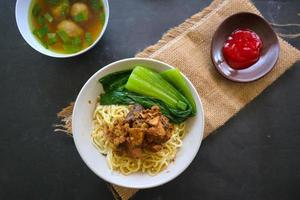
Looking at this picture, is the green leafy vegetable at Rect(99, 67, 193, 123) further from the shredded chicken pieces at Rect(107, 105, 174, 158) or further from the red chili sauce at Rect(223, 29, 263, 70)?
the red chili sauce at Rect(223, 29, 263, 70)


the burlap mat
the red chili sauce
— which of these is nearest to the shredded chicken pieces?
the burlap mat

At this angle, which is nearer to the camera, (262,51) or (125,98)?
(125,98)

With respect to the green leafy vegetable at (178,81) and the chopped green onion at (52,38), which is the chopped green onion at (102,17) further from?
the green leafy vegetable at (178,81)

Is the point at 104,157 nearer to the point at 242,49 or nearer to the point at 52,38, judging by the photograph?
the point at 52,38

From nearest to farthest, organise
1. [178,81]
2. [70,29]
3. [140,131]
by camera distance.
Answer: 1. [140,131]
2. [178,81]
3. [70,29]

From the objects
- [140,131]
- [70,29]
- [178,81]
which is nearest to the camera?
→ [140,131]

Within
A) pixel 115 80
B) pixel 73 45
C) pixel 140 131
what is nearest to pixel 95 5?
pixel 73 45
